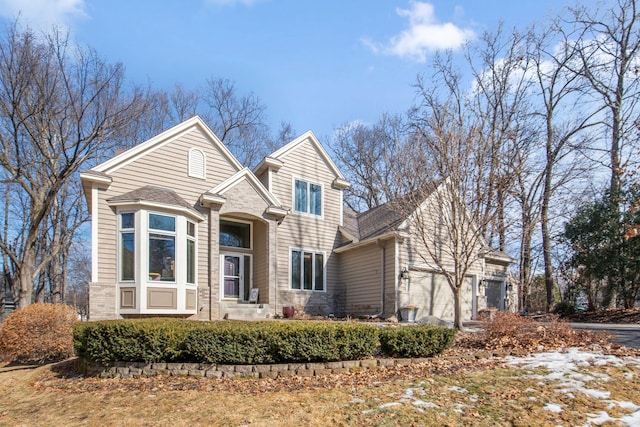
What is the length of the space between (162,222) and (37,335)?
13.6ft

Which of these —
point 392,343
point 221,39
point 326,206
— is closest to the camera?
point 392,343

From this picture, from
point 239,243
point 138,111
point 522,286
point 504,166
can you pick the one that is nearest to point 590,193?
point 522,286

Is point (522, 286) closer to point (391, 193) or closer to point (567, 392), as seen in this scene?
point (391, 193)

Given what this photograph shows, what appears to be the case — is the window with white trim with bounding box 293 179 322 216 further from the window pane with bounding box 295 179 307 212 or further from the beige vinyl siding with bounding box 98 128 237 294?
the beige vinyl siding with bounding box 98 128 237 294

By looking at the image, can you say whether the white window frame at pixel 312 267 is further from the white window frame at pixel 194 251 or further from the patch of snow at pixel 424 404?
the patch of snow at pixel 424 404

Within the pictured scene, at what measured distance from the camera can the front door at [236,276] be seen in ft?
53.2

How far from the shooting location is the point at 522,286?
2155 centimetres

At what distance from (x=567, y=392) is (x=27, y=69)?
18271mm

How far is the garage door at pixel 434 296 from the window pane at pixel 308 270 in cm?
396

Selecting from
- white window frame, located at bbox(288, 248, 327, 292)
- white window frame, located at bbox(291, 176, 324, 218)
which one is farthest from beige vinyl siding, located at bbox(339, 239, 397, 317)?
white window frame, located at bbox(291, 176, 324, 218)

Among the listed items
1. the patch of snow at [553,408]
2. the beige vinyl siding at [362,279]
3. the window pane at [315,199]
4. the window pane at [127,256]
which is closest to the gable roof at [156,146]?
the window pane at [127,256]

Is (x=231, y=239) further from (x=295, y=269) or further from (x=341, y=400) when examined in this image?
(x=341, y=400)

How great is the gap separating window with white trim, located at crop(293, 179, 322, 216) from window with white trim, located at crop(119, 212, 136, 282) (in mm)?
6642

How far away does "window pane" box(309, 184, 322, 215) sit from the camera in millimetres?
17781
